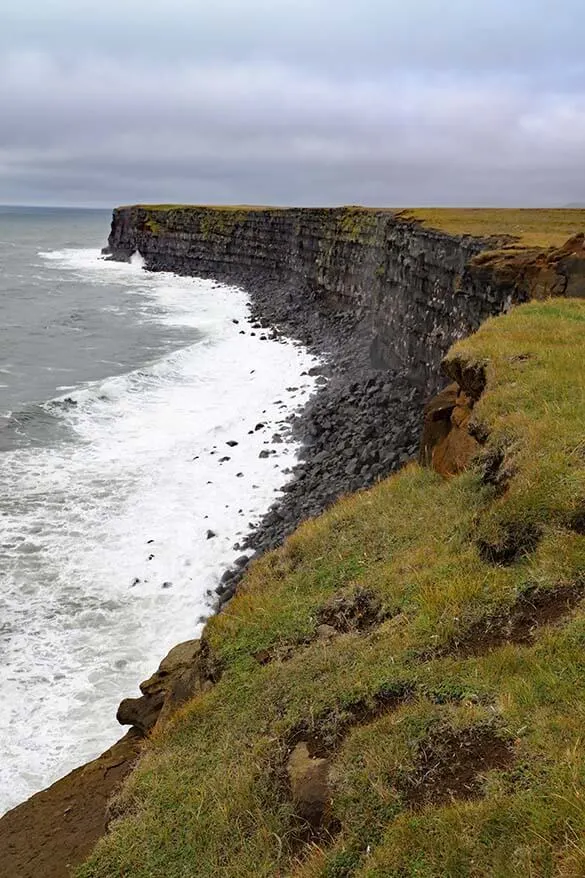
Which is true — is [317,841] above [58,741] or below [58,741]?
above

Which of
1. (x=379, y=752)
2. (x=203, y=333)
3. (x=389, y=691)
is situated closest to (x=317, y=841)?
(x=379, y=752)

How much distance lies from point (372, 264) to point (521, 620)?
35.6 meters

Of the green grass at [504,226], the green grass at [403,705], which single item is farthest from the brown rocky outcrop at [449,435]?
the green grass at [504,226]

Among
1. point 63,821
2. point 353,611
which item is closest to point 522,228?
point 353,611

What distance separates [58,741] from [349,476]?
984 cm

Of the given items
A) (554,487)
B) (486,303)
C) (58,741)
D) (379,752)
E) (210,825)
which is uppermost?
(486,303)

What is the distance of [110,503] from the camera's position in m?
17.7

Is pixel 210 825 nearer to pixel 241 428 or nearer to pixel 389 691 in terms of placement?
pixel 389 691

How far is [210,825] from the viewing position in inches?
225

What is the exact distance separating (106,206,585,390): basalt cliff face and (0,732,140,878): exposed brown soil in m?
13.9

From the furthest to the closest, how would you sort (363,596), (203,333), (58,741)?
(203,333), (58,741), (363,596)

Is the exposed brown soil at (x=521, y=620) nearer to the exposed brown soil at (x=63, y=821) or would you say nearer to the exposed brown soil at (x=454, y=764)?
the exposed brown soil at (x=454, y=764)

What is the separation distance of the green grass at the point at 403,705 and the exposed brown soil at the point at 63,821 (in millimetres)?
838

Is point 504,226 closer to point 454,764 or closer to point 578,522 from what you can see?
point 578,522
